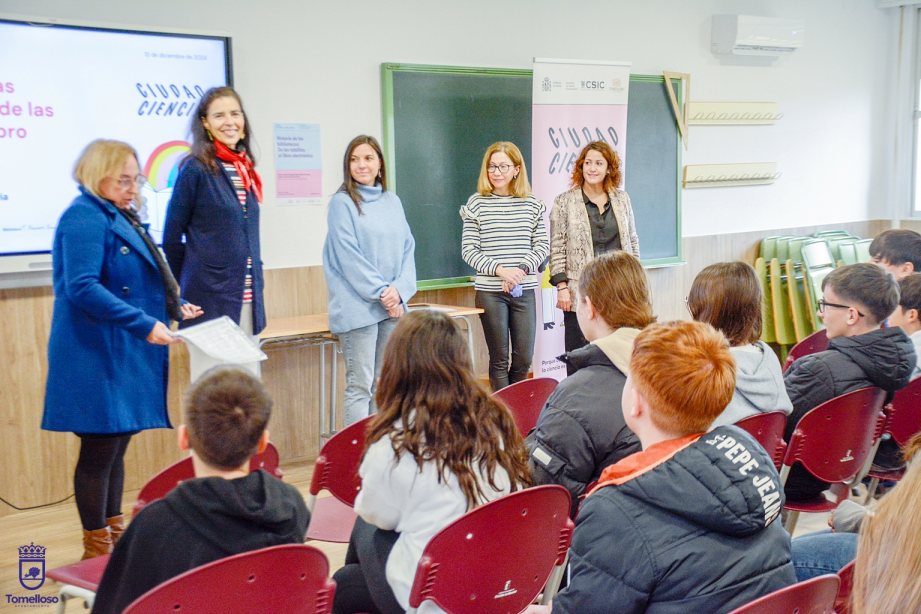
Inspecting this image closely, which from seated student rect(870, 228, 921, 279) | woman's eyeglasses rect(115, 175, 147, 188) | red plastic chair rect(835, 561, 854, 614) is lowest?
red plastic chair rect(835, 561, 854, 614)

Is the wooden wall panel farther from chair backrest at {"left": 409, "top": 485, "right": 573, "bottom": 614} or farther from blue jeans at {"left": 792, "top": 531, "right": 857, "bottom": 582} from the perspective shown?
blue jeans at {"left": 792, "top": 531, "right": 857, "bottom": 582}

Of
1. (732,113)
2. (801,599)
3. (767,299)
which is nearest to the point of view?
(801,599)

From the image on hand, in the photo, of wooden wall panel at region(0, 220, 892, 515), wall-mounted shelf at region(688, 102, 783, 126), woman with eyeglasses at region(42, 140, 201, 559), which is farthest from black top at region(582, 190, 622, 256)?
woman with eyeglasses at region(42, 140, 201, 559)

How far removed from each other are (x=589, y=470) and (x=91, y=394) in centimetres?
169

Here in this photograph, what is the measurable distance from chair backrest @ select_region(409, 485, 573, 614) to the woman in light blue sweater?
232cm

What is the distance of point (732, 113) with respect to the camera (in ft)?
21.8

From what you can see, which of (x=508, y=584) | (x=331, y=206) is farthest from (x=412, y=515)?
(x=331, y=206)

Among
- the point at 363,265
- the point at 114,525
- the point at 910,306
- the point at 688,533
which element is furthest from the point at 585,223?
the point at 688,533

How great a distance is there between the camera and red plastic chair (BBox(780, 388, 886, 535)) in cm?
276

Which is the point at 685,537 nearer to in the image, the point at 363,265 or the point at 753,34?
the point at 363,265

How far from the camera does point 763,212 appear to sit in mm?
7016

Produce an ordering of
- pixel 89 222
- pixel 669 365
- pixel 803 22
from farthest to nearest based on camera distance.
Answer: pixel 803 22 < pixel 89 222 < pixel 669 365

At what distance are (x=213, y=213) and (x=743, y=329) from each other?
74.6 inches

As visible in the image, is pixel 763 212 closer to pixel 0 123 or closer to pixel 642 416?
pixel 0 123
